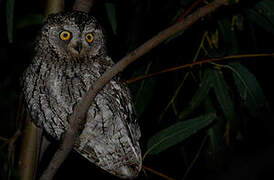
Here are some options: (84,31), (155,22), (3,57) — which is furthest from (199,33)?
(3,57)

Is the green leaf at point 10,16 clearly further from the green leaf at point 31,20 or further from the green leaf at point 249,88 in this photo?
the green leaf at point 249,88

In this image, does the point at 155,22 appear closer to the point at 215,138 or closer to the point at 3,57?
the point at 215,138

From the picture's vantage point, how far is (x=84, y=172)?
301 centimetres

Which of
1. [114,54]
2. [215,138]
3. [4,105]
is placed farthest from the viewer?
[4,105]

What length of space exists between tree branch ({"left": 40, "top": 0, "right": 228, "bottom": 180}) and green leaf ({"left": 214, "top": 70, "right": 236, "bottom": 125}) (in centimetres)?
80

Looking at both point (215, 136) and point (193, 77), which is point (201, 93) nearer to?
point (193, 77)

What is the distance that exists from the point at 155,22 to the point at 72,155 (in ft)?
4.22

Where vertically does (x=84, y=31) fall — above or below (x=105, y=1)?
below

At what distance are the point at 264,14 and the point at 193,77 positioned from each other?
541mm

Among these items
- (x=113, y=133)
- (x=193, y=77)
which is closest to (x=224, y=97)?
(x=193, y=77)

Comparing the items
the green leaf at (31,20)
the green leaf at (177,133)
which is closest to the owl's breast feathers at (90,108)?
the green leaf at (177,133)

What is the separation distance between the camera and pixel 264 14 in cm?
215

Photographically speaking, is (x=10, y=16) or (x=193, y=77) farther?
(x=193, y=77)

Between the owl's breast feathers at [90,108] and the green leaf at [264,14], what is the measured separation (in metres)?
0.83
